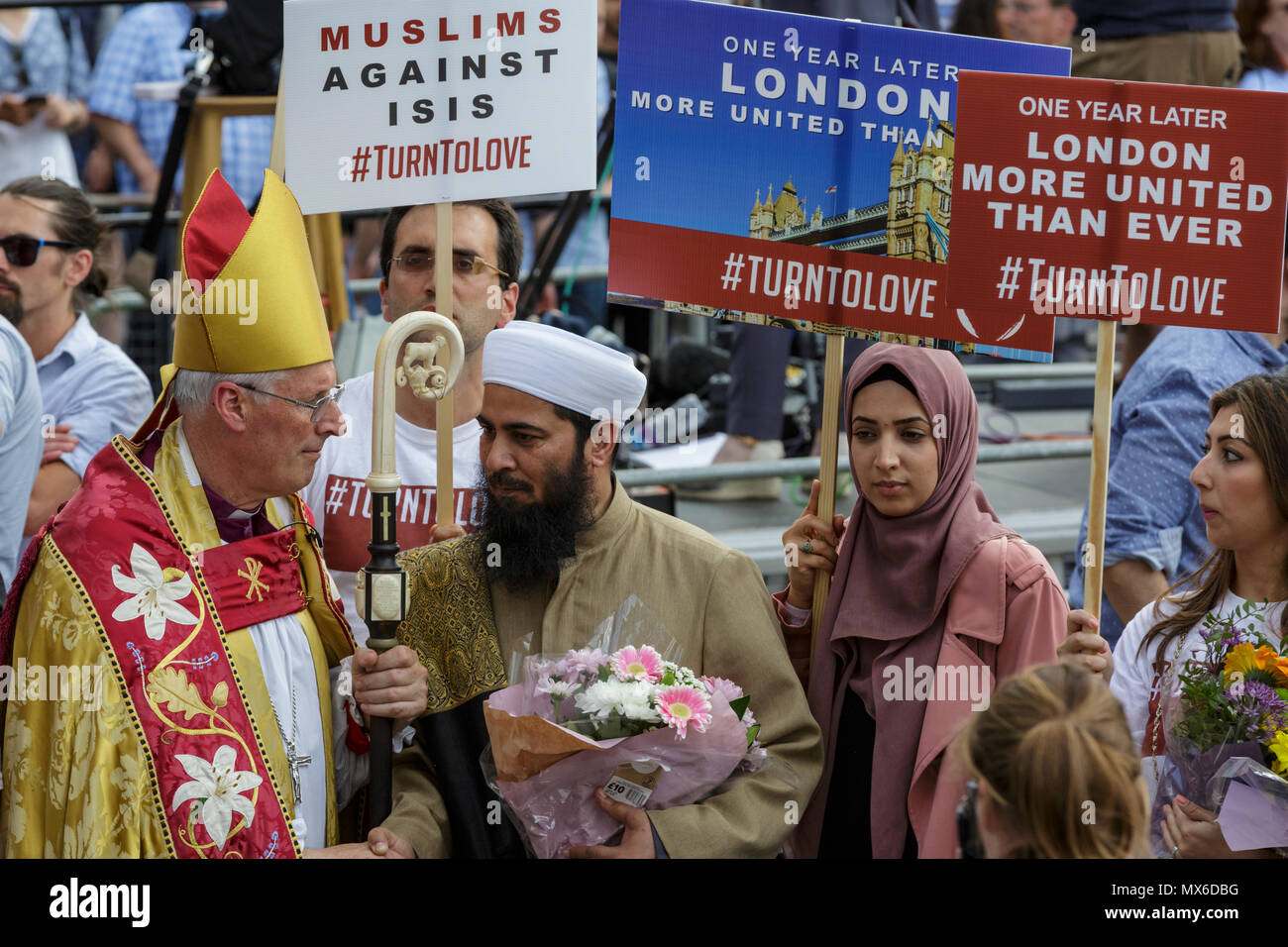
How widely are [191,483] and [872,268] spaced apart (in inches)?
69.4

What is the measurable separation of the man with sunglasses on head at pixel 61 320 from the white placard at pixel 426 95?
1.60 m

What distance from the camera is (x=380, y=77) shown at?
4.18 meters

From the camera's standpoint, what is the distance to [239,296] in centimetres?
348

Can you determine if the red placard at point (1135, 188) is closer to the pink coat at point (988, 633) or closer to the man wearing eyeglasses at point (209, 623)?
the pink coat at point (988, 633)

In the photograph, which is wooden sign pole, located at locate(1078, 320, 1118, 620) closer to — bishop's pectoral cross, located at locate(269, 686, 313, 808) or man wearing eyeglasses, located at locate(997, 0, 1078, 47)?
bishop's pectoral cross, located at locate(269, 686, 313, 808)

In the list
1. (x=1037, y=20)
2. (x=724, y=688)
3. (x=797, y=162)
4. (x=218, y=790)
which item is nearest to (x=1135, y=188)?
(x=797, y=162)

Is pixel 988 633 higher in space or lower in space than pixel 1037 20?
lower

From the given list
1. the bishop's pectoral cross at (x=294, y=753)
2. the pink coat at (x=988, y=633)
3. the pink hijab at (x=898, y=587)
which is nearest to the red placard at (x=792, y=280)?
the pink hijab at (x=898, y=587)

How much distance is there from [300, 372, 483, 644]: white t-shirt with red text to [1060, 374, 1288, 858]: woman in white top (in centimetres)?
177

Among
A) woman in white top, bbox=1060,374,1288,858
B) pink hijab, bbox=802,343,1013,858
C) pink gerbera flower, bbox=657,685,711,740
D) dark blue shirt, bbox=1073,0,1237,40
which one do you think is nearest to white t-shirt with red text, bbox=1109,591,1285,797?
woman in white top, bbox=1060,374,1288,858

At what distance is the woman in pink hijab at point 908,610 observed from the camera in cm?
355

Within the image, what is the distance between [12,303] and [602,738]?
3276 mm

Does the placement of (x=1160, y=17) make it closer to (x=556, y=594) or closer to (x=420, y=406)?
(x=420, y=406)
